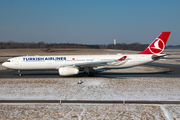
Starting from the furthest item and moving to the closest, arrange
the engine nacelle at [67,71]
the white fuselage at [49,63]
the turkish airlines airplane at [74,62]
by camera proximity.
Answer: the white fuselage at [49,63]
the turkish airlines airplane at [74,62]
the engine nacelle at [67,71]

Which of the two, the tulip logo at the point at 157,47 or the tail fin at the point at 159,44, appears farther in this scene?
the tulip logo at the point at 157,47

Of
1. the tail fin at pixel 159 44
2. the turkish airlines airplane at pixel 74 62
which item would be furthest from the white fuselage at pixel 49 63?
the tail fin at pixel 159 44

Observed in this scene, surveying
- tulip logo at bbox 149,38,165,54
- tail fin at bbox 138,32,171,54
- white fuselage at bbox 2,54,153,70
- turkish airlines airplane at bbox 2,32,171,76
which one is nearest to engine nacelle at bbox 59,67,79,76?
turkish airlines airplane at bbox 2,32,171,76

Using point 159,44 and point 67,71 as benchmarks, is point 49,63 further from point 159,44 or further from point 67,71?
point 159,44

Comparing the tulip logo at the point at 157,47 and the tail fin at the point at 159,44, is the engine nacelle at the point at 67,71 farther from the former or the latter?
the tulip logo at the point at 157,47

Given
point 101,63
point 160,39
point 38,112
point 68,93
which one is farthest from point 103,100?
point 160,39

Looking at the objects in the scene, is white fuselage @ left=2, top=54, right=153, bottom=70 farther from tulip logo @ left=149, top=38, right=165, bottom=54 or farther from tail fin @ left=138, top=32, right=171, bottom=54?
tulip logo @ left=149, top=38, right=165, bottom=54

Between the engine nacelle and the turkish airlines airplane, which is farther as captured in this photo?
the turkish airlines airplane

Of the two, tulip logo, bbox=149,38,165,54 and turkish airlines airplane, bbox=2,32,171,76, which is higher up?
tulip logo, bbox=149,38,165,54

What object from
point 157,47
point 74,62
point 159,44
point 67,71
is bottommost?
point 67,71

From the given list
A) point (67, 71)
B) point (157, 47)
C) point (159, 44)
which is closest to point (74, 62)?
point (67, 71)

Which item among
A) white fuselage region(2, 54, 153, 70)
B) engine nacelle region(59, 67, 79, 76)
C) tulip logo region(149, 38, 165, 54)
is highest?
tulip logo region(149, 38, 165, 54)

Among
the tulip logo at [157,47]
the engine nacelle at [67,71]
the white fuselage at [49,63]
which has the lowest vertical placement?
the engine nacelle at [67,71]

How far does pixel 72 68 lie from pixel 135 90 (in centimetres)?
981
